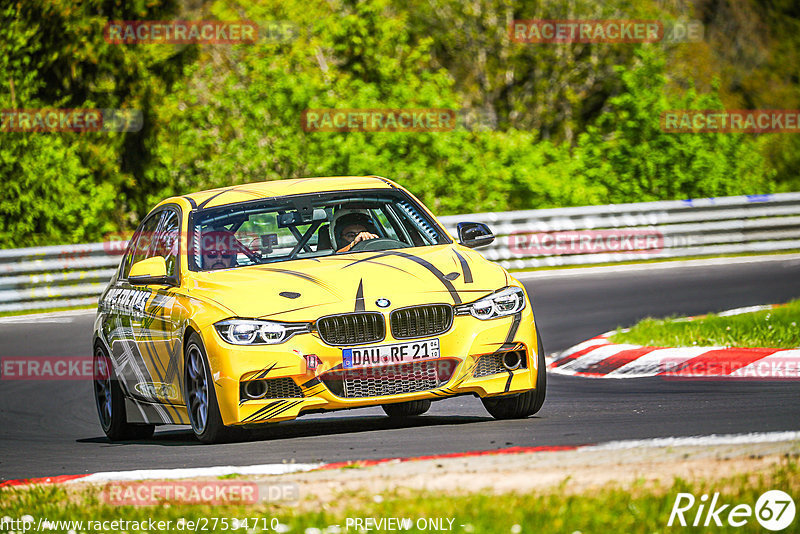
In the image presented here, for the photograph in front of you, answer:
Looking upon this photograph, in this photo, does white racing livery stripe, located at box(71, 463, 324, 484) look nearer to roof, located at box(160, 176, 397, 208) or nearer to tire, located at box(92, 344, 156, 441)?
tire, located at box(92, 344, 156, 441)

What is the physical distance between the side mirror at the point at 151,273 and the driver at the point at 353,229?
1.16 m

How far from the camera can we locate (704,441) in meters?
6.64

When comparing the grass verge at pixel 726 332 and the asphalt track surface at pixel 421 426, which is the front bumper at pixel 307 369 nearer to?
the asphalt track surface at pixel 421 426

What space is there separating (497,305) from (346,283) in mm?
882

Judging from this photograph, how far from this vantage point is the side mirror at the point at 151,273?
8.48m

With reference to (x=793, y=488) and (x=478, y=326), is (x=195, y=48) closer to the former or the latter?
(x=478, y=326)

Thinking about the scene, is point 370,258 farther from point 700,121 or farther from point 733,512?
point 700,121

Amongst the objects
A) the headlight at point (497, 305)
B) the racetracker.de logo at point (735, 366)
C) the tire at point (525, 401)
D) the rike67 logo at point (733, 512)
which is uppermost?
the rike67 logo at point (733, 512)

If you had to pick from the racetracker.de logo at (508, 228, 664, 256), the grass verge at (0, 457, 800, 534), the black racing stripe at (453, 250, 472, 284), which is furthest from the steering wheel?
the racetracker.de logo at (508, 228, 664, 256)

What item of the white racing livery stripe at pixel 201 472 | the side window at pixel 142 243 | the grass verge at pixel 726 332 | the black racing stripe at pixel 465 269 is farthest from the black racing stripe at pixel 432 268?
the grass verge at pixel 726 332

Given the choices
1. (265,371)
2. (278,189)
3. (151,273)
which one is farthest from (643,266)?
(265,371)

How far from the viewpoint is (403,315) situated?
25.2 ft

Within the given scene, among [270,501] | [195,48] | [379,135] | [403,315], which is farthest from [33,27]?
[270,501]

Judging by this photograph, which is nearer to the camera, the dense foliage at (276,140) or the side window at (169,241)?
the side window at (169,241)
